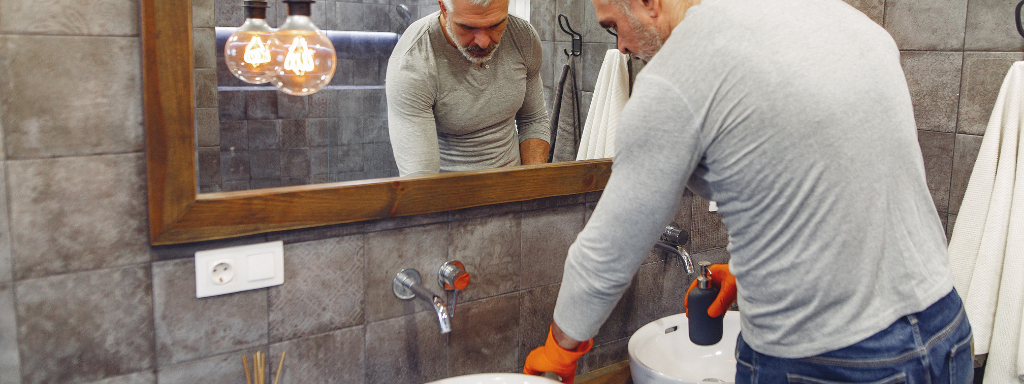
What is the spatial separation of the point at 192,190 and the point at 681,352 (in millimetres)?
1156

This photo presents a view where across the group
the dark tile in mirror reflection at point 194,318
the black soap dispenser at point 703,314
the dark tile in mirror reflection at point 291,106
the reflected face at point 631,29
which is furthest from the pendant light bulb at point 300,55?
the black soap dispenser at point 703,314

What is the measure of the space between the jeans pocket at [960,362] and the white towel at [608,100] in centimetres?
79

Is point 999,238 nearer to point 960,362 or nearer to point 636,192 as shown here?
point 960,362

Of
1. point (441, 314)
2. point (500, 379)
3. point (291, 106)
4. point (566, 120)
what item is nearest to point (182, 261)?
point (291, 106)

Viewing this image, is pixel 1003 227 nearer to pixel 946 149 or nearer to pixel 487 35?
pixel 946 149

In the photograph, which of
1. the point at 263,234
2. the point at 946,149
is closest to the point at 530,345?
the point at 263,234

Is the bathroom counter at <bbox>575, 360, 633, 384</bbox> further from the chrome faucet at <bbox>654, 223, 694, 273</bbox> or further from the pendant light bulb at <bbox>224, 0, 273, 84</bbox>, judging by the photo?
the pendant light bulb at <bbox>224, 0, 273, 84</bbox>

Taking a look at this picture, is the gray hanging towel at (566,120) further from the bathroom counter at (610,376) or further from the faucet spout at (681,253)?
the bathroom counter at (610,376)

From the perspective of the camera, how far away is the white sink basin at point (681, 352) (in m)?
1.61

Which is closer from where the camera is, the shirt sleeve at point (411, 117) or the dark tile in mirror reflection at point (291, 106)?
the dark tile in mirror reflection at point (291, 106)

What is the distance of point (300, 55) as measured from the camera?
1157mm

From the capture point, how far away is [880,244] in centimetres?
91

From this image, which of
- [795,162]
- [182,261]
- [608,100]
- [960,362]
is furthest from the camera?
[608,100]

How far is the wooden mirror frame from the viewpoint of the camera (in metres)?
1.03
